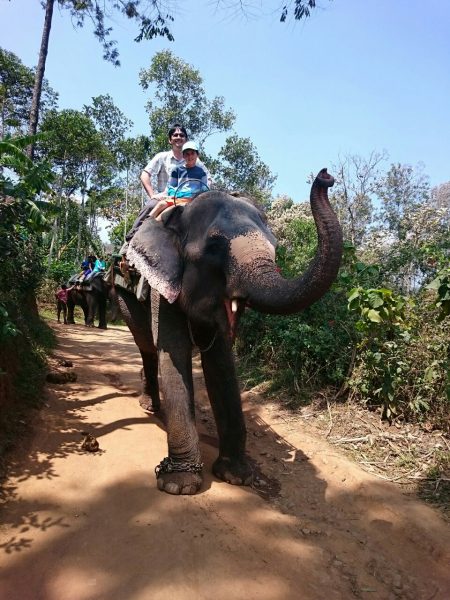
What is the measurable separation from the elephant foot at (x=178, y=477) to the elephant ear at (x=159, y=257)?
55.6 inches

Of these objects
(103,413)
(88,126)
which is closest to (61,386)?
(103,413)

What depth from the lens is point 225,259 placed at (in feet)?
11.6

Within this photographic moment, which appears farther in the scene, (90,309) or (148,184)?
(90,309)

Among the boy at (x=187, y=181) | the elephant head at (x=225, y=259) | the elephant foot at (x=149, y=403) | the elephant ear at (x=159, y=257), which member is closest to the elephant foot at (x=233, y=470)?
the elephant head at (x=225, y=259)

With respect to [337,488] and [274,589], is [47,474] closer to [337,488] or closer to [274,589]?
[274,589]

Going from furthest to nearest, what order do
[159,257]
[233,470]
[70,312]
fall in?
[70,312], [233,470], [159,257]

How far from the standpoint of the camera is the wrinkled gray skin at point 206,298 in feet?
10.9

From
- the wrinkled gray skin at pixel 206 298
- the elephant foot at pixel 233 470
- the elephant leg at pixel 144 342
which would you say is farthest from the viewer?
the elephant leg at pixel 144 342

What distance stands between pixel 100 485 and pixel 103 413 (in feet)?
5.70

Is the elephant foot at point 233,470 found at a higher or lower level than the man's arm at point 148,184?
lower

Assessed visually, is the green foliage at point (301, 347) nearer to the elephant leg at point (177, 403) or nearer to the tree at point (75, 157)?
the elephant leg at point (177, 403)

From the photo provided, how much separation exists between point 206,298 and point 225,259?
1.21 feet

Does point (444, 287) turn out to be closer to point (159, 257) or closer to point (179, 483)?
point (159, 257)

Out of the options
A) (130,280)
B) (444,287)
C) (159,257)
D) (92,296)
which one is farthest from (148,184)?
(92,296)
